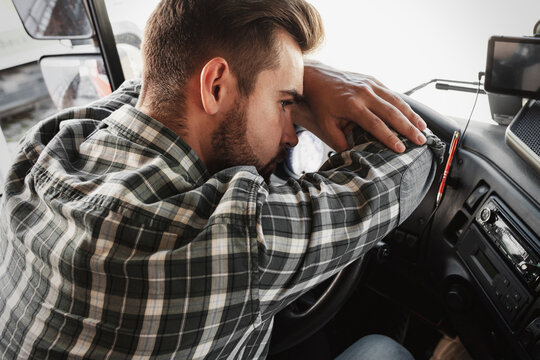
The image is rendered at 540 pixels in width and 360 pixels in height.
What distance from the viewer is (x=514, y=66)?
34.8 inches

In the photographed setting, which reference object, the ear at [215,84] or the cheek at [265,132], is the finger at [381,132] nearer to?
the cheek at [265,132]

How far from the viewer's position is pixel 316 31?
990mm

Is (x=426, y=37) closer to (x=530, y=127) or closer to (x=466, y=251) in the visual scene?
(x=530, y=127)

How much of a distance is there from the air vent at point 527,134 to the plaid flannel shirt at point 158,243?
29 cm

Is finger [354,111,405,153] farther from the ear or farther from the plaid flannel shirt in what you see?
the ear

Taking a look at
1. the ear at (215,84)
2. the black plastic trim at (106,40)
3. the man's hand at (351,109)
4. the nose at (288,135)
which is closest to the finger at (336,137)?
the man's hand at (351,109)

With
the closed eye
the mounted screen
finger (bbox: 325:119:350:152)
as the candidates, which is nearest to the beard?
the closed eye

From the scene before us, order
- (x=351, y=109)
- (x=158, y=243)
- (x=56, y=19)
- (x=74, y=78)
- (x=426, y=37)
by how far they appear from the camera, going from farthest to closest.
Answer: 1. (x=74, y=78)
2. (x=56, y=19)
3. (x=426, y=37)
4. (x=351, y=109)
5. (x=158, y=243)

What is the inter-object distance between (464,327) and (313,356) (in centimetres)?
47

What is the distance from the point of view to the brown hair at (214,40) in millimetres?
857

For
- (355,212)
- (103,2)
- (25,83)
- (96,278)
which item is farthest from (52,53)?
(355,212)

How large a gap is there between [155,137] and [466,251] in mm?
815

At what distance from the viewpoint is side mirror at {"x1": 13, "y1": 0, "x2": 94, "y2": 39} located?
172 centimetres

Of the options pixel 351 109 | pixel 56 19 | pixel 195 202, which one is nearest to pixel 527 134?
pixel 351 109
